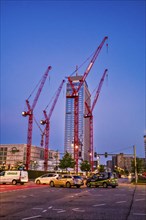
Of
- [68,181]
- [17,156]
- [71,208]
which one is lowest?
[17,156]

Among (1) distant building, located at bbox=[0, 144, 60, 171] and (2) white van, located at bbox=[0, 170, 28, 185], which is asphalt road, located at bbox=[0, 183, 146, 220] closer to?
(2) white van, located at bbox=[0, 170, 28, 185]

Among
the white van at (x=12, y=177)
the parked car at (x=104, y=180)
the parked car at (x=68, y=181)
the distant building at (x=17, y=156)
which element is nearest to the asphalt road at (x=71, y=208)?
the parked car at (x=68, y=181)

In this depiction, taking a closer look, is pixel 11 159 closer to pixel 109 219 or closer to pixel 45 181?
pixel 45 181

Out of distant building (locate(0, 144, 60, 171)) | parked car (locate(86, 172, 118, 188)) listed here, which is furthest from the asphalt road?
distant building (locate(0, 144, 60, 171))

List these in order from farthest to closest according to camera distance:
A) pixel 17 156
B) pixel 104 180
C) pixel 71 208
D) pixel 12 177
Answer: pixel 17 156 < pixel 12 177 < pixel 104 180 < pixel 71 208

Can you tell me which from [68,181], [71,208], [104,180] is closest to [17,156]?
[68,181]

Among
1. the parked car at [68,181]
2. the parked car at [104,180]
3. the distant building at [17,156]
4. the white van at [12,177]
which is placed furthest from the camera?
the distant building at [17,156]

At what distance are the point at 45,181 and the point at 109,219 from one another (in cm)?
3016

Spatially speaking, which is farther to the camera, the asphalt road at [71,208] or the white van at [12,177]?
the white van at [12,177]

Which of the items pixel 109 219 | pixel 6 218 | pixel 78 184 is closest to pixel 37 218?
pixel 6 218

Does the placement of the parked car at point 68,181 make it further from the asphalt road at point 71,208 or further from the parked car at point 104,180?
the asphalt road at point 71,208

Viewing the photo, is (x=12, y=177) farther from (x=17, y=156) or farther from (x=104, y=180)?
(x=17, y=156)

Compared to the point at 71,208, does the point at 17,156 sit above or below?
below

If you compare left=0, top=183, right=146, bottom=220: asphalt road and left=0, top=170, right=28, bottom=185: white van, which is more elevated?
left=0, top=183, right=146, bottom=220: asphalt road
